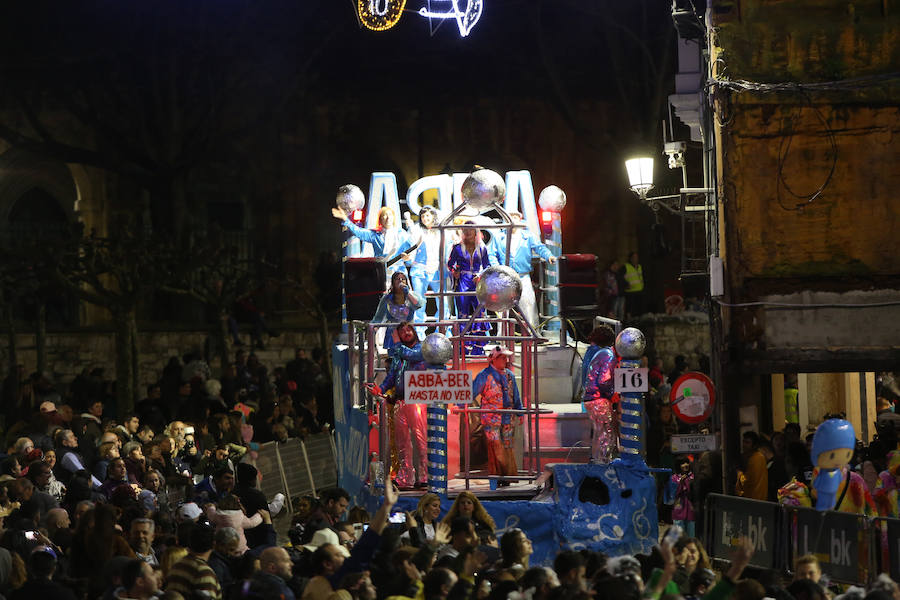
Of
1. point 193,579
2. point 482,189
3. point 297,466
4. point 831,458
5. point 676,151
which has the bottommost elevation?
point 297,466

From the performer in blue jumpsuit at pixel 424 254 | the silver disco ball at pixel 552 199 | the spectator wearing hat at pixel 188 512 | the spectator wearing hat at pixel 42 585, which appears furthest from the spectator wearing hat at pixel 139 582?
the silver disco ball at pixel 552 199

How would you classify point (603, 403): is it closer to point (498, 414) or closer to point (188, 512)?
point (498, 414)

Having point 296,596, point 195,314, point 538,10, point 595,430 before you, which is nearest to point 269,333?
point 195,314

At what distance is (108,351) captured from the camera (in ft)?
99.7

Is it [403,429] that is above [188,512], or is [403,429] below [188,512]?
above

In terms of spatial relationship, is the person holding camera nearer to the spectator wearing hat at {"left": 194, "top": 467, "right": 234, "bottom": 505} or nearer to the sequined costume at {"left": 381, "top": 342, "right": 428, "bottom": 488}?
the sequined costume at {"left": 381, "top": 342, "right": 428, "bottom": 488}

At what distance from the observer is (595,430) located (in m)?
17.4

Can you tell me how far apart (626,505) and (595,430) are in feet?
3.82

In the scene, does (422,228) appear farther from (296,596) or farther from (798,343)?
(296,596)

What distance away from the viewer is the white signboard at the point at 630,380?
650 inches

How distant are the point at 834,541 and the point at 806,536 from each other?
327mm

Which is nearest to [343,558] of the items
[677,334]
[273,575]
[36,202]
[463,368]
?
[273,575]

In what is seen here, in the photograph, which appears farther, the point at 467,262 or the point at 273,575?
the point at 467,262

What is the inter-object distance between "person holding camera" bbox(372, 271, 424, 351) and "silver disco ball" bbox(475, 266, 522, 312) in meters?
1.48
